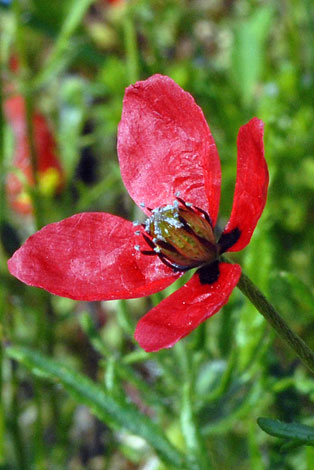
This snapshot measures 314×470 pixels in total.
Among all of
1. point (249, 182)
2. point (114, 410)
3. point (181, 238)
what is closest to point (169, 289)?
point (114, 410)

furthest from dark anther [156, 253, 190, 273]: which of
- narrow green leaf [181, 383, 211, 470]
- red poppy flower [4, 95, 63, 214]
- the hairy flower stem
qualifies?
red poppy flower [4, 95, 63, 214]

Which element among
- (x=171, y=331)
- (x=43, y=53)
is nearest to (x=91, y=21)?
(x=43, y=53)

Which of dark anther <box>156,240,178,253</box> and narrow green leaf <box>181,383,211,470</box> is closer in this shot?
dark anther <box>156,240,178,253</box>

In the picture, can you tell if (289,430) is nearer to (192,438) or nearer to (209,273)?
(209,273)

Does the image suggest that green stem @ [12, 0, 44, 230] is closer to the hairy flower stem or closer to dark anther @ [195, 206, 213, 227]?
dark anther @ [195, 206, 213, 227]

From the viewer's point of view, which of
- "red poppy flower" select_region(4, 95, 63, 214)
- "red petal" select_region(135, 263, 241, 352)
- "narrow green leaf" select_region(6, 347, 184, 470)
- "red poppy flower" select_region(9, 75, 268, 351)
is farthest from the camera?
"red poppy flower" select_region(4, 95, 63, 214)

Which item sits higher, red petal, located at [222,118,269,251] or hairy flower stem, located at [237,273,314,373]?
red petal, located at [222,118,269,251]

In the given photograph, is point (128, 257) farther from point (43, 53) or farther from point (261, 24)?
point (43, 53)
